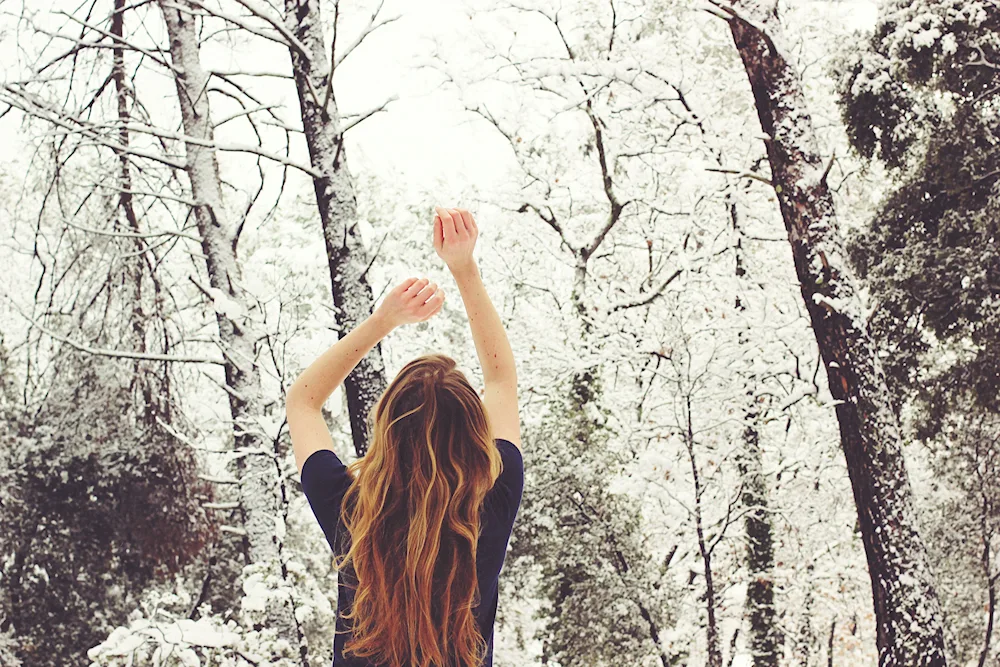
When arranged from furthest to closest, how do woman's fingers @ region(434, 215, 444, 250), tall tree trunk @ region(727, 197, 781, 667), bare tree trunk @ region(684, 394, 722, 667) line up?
tall tree trunk @ region(727, 197, 781, 667) < bare tree trunk @ region(684, 394, 722, 667) < woman's fingers @ region(434, 215, 444, 250)

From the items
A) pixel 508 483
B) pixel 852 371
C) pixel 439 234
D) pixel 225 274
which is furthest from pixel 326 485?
pixel 225 274

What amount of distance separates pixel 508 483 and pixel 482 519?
0.21 ft

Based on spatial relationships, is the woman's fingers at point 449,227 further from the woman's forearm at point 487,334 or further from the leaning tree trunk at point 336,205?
the leaning tree trunk at point 336,205

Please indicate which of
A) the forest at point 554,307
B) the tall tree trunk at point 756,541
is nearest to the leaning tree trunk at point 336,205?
the forest at point 554,307

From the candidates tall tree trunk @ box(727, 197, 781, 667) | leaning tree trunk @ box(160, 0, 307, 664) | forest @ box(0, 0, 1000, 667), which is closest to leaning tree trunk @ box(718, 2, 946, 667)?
forest @ box(0, 0, 1000, 667)

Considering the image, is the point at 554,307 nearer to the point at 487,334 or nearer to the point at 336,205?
the point at 336,205

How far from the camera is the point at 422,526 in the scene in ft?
3.87

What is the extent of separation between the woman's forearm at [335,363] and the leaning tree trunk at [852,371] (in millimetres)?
3685

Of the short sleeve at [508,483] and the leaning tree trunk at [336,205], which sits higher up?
the leaning tree trunk at [336,205]

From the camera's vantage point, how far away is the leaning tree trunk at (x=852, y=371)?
4.15m

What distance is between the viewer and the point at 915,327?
255 inches

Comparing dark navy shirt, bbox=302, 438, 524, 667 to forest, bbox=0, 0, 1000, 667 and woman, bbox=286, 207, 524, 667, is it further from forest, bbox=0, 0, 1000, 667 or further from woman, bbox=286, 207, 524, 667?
forest, bbox=0, 0, 1000, 667

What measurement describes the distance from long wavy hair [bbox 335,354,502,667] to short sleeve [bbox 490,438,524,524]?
28 mm

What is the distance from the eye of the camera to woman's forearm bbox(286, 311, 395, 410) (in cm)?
125
